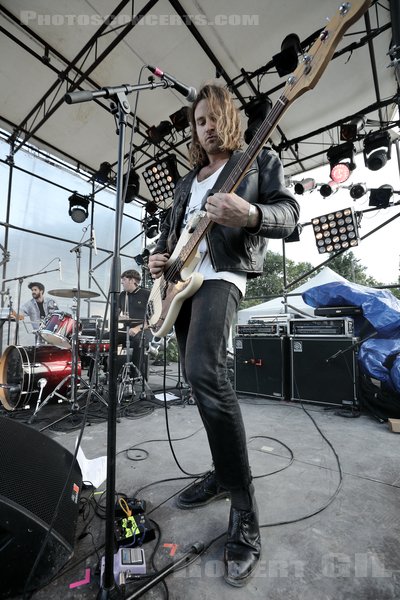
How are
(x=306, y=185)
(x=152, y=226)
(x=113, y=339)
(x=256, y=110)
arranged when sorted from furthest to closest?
(x=152, y=226) → (x=306, y=185) → (x=256, y=110) → (x=113, y=339)

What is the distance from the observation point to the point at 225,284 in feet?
3.88

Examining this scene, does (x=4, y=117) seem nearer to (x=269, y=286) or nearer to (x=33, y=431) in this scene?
(x=33, y=431)

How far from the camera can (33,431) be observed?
117 centimetres

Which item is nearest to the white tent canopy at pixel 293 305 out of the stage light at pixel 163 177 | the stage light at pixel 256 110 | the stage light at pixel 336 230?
the stage light at pixel 336 230

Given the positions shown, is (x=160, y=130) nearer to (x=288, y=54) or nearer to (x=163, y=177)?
(x=163, y=177)

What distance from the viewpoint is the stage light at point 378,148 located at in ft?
14.7

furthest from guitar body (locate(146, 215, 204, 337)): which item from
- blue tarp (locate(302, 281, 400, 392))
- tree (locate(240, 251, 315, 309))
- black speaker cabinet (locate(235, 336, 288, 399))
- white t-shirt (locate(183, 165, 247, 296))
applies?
tree (locate(240, 251, 315, 309))

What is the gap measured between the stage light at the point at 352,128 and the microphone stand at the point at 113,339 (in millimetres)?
4618

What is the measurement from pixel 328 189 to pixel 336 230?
42.0 inches

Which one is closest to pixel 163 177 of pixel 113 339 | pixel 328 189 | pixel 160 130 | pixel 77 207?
pixel 160 130

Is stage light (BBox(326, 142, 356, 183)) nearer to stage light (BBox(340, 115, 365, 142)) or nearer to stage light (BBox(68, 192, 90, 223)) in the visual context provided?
stage light (BBox(340, 115, 365, 142))

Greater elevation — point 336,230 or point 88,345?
point 336,230

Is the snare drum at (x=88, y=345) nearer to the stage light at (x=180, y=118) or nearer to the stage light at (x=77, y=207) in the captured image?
the stage light at (x=77, y=207)

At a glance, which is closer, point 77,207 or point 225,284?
point 225,284
